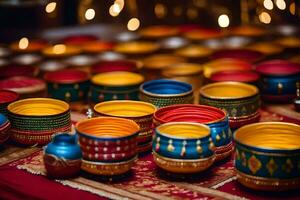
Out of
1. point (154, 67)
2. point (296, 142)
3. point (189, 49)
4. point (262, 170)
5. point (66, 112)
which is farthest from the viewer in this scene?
point (189, 49)

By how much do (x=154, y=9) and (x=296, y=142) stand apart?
6.79 ft

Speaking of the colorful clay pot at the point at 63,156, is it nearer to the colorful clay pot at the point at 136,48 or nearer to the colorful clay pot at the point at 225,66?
the colorful clay pot at the point at 225,66

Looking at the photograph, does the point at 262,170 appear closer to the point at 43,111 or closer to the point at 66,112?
the point at 66,112

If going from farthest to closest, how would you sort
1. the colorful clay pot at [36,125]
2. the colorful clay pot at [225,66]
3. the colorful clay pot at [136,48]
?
the colorful clay pot at [136,48], the colorful clay pot at [225,66], the colorful clay pot at [36,125]

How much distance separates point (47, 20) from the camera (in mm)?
3660

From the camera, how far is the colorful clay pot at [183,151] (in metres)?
1.76

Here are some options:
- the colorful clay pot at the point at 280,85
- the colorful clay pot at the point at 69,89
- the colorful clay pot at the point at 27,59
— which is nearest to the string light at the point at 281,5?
the colorful clay pot at the point at 280,85

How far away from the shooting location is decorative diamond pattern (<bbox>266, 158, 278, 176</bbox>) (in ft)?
5.54

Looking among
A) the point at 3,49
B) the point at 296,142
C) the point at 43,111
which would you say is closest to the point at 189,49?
the point at 3,49

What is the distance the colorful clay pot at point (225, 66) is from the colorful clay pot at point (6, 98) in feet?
2.43

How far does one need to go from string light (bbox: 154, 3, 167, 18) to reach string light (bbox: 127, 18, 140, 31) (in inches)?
6.5

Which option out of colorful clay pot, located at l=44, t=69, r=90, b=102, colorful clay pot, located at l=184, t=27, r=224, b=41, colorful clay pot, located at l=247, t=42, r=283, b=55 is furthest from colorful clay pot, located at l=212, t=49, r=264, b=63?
colorful clay pot, located at l=44, t=69, r=90, b=102

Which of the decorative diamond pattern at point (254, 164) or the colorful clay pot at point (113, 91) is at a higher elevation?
the colorful clay pot at point (113, 91)

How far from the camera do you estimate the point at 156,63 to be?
2.81 metres
